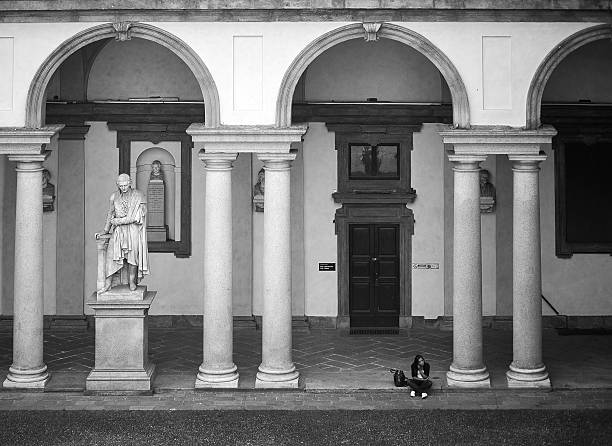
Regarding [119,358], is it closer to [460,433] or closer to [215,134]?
[215,134]

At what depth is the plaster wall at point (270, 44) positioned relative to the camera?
18062 mm

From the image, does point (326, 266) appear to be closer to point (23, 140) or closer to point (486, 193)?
point (486, 193)

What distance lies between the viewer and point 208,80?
59.6 ft

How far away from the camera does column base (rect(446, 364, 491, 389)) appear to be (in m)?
18.4

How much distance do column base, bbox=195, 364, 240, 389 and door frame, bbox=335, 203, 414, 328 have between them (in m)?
4.90

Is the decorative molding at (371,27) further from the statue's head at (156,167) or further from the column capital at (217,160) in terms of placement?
the statue's head at (156,167)

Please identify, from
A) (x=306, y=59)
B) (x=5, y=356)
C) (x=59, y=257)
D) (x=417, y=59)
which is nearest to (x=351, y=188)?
(x=417, y=59)

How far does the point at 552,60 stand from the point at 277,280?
→ 612 centimetres

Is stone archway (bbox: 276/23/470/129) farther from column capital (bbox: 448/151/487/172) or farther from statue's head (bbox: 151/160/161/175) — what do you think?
statue's head (bbox: 151/160/161/175)

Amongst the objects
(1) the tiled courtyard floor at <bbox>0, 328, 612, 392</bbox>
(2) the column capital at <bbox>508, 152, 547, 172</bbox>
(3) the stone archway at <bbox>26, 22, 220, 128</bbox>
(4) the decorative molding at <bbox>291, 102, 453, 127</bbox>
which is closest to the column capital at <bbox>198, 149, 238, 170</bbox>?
(3) the stone archway at <bbox>26, 22, 220, 128</bbox>

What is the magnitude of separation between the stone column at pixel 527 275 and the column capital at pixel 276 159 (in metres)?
3.93

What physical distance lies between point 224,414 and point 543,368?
19.1 ft

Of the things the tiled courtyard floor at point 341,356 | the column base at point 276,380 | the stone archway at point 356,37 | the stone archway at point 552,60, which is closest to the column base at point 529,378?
the tiled courtyard floor at point 341,356

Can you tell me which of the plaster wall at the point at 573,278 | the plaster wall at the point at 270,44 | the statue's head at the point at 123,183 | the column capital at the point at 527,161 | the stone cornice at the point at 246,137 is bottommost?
the plaster wall at the point at 573,278
